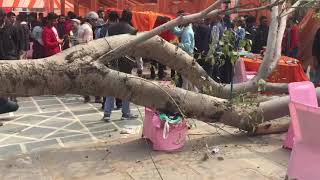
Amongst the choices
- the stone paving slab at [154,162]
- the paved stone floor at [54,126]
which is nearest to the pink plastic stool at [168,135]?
the stone paving slab at [154,162]

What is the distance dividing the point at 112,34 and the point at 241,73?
2570 mm

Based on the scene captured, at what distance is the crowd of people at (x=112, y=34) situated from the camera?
23.3 feet

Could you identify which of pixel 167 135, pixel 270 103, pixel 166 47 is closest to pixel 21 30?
pixel 166 47

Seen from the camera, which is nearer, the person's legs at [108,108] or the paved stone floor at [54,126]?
the paved stone floor at [54,126]

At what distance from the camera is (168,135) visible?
536cm

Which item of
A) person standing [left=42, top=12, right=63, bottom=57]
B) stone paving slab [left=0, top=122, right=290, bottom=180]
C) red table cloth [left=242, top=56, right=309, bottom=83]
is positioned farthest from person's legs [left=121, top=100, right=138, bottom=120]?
person standing [left=42, top=12, right=63, bottom=57]

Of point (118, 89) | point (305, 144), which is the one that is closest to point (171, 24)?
point (118, 89)

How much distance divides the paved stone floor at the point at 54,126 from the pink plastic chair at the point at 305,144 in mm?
2844

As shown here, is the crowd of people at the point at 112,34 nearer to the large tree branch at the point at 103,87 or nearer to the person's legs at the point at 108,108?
the person's legs at the point at 108,108

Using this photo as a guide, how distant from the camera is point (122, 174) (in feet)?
15.5

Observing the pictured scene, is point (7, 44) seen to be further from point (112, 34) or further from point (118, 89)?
point (118, 89)

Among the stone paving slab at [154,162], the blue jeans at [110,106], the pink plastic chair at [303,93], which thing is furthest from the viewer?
the blue jeans at [110,106]

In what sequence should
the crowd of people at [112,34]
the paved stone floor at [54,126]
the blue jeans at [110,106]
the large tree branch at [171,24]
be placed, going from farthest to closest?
the crowd of people at [112,34] → the blue jeans at [110,106] → the paved stone floor at [54,126] → the large tree branch at [171,24]

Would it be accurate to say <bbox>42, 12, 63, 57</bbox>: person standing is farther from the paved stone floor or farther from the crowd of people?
the paved stone floor
